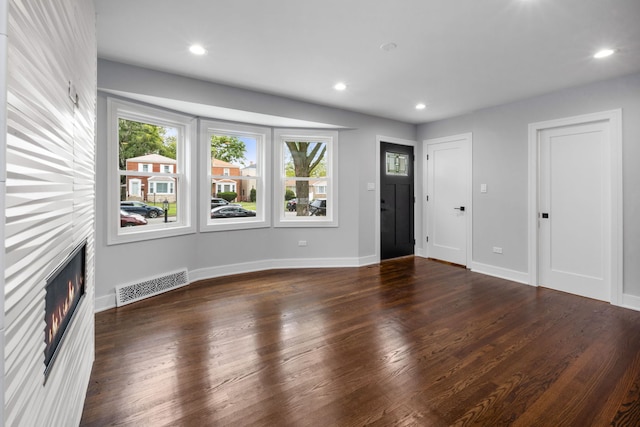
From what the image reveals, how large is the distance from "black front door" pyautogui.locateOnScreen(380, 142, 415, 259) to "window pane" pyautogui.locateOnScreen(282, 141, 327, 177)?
1.05m

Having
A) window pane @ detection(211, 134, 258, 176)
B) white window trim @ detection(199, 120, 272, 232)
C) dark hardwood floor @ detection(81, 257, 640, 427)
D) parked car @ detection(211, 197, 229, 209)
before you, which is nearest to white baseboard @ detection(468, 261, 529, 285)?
dark hardwood floor @ detection(81, 257, 640, 427)

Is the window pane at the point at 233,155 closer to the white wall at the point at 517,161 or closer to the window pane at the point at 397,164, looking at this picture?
the window pane at the point at 397,164

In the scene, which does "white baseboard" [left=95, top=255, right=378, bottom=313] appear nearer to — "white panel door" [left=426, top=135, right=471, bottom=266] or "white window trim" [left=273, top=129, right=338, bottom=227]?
"white window trim" [left=273, top=129, right=338, bottom=227]

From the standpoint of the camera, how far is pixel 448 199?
523 cm

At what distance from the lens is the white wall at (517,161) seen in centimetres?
324

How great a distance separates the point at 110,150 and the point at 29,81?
2737mm

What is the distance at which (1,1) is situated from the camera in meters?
0.64

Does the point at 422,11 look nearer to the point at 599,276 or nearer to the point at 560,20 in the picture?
the point at 560,20

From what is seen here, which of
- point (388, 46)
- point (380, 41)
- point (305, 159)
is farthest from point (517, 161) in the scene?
point (305, 159)

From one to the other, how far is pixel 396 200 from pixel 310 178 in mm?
1666

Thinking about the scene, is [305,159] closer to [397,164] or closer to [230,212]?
[230,212]

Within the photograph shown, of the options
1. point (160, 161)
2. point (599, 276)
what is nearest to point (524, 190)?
point (599, 276)

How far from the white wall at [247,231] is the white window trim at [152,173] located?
68 mm

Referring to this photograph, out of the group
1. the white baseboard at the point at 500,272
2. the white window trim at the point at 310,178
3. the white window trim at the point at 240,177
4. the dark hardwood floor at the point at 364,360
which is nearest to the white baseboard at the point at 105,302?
the dark hardwood floor at the point at 364,360
